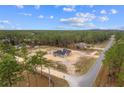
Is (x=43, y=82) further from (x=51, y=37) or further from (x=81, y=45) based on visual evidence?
(x=81, y=45)

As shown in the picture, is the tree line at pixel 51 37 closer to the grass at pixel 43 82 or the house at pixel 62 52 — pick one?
the house at pixel 62 52

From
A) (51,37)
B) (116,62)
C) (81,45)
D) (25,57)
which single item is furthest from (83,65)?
(25,57)

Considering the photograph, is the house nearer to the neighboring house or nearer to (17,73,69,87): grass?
the neighboring house

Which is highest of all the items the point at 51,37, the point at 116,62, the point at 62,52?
the point at 51,37

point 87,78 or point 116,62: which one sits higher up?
point 116,62

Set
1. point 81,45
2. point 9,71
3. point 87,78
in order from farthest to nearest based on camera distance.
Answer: point 81,45
point 87,78
point 9,71

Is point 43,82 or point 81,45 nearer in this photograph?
point 43,82

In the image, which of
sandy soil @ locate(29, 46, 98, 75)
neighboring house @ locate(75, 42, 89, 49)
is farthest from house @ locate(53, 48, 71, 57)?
neighboring house @ locate(75, 42, 89, 49)

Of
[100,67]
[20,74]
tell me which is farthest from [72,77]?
[20,74]
